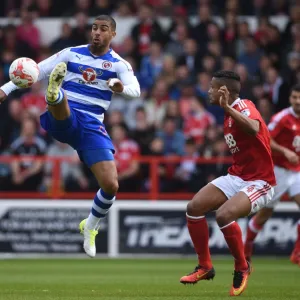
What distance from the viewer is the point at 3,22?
21.6m

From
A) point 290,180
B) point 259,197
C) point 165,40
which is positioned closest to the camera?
point 259,197

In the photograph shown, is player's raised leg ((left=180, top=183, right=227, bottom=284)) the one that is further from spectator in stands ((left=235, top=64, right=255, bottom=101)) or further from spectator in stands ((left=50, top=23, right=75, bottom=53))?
spectator in stands ((left=50, top=23, right=75, bottom=53))

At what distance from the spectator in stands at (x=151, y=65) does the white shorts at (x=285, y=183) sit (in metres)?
5.40

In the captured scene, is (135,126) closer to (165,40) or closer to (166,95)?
(166,95)

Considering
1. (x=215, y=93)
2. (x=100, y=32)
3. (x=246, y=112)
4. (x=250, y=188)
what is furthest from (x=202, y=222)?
(x=100, y=32)

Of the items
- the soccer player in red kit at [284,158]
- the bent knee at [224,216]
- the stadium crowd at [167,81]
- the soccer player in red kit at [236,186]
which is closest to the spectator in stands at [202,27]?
the stadium crowd at [167,81]

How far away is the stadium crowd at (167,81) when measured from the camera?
17.0 meters

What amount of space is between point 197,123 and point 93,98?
6759 millimetres

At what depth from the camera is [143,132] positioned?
17.8m

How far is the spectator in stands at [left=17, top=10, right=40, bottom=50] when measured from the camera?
20.5 m

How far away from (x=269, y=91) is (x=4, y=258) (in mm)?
6023

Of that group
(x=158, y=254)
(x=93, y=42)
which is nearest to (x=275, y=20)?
(x=158, y=254)

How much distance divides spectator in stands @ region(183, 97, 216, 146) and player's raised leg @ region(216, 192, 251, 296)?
7544 millimetres

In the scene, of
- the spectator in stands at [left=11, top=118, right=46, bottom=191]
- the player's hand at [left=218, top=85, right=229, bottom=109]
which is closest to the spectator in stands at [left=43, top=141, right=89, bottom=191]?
the spectator in stands at [left=11, top=118, right=46, bottom=191]
